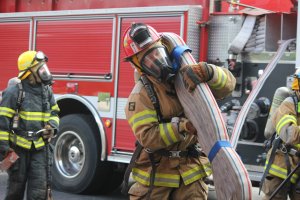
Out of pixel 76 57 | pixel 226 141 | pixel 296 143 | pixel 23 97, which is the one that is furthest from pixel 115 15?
pixel 226 141

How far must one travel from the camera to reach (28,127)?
5730 mm

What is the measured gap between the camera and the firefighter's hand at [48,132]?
5.78 meters

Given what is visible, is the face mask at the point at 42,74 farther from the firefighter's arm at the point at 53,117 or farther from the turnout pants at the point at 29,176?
the turnout pants at the point at 29,176

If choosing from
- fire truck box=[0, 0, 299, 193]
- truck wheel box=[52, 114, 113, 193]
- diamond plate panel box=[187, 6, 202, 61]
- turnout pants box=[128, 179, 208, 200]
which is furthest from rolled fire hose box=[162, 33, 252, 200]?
truck wheel box=[52, 114, 113, 193]

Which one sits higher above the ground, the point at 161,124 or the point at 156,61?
the point at 156,61

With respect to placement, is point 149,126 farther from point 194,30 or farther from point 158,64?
point 194,30

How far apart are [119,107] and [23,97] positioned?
6.76 ft

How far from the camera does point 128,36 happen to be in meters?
3.81

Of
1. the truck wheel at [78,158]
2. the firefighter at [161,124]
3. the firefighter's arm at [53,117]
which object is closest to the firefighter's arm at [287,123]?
the firefighter at [161,124]

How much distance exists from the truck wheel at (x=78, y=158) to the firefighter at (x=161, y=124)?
374cm

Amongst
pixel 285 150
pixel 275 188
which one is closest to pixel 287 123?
pixel 285 150

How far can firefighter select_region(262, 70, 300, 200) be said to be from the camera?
504 centimetres

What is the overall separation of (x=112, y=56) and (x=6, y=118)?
91.2 inches

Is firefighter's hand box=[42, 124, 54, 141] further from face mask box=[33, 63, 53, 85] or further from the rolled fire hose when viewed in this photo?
the rolled fire hose
